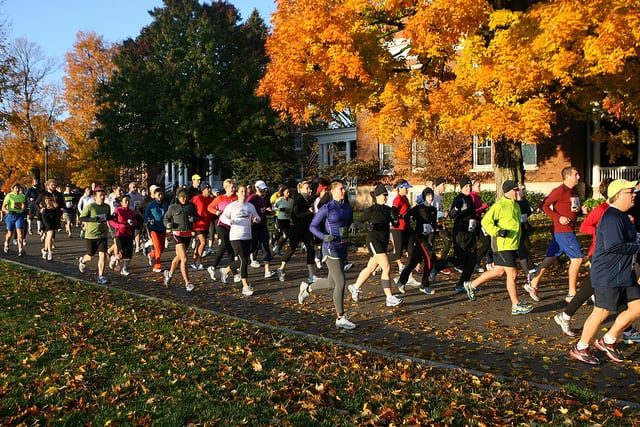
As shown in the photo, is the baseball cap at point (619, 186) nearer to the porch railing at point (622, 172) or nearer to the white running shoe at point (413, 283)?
the white running shoe at point (413, 283)

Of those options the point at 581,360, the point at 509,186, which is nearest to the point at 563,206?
the point at 509,186

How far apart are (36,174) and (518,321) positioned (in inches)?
1703

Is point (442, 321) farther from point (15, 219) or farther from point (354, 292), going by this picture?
point (15, 219)

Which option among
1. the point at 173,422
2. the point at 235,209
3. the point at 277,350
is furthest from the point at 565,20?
the point at 173,422

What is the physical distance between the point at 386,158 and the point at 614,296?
24705 millimetres

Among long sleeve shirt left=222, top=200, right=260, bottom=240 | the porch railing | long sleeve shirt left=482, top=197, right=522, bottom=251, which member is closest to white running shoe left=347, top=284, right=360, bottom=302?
long sleeve shirt left=222, top=200, right=260, bottom=240

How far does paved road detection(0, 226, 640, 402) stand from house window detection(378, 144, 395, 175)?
708 inches

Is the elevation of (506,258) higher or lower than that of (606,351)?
higher

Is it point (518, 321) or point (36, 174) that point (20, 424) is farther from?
point (36, 174)

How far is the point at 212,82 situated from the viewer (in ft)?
103

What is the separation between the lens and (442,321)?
803 centimetres

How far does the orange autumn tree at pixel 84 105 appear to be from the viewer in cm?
3991

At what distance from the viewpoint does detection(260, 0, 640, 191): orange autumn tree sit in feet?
31.4

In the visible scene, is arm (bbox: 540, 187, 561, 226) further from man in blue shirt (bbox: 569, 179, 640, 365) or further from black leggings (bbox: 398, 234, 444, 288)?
man in blue shirt (bbox: 569, 179, 640, 365)
